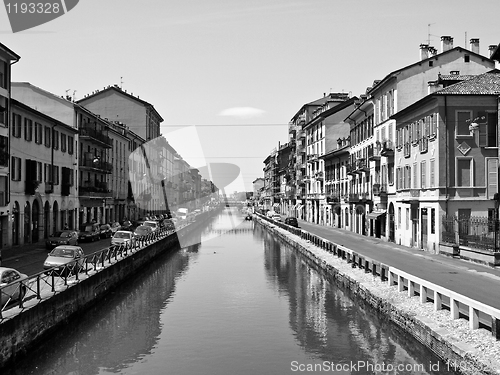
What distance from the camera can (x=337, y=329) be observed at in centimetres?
2080

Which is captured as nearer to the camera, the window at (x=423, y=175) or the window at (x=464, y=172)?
the window at (x=464, y=172)

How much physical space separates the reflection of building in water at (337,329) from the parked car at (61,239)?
15739 mm

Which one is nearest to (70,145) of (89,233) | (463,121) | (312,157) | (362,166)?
(89,233)

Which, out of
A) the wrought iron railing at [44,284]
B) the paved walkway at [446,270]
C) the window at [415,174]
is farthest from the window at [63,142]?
the window at [415,174]

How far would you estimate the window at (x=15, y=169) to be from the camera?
131 feet

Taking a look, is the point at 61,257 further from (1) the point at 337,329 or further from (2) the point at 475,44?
(2) the point at 475,44

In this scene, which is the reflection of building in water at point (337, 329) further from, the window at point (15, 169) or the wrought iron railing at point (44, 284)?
the window at point (15, 169)

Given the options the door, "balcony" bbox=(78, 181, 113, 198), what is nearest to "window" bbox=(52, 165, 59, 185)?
"balcony" bbox=(78, 181, 113, 198)

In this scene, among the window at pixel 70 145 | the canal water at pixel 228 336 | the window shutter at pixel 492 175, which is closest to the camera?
the canal water at pixel 228 336

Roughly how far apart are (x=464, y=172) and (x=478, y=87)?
540cm

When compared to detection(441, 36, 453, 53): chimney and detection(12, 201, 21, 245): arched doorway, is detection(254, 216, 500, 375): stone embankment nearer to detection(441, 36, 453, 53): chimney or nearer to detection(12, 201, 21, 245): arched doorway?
detection(12, 201, 21, 245): arched doorway

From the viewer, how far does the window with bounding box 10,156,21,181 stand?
3991 cm

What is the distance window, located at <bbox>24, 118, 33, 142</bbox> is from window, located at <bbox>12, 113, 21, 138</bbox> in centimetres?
122

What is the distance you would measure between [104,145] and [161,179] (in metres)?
40.3
